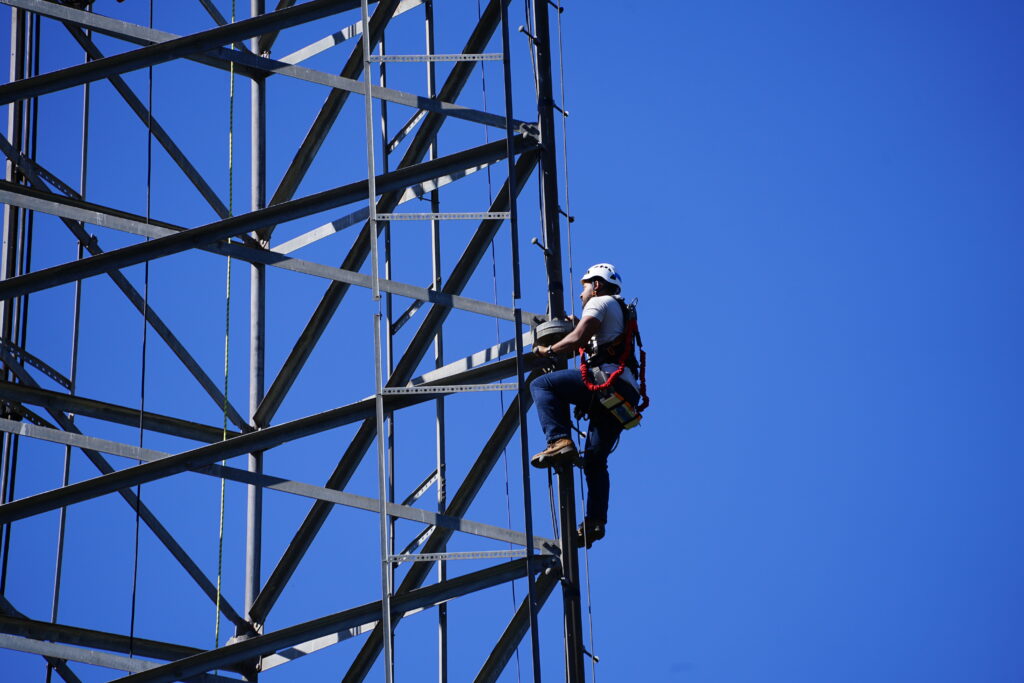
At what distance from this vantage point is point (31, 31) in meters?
16.9

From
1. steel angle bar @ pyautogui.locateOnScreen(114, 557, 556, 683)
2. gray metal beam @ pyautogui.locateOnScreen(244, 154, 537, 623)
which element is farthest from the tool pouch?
gray metal beam @ pyautogui.locateOnScreen(244, 154, 537, 623)

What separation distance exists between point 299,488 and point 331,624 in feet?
3.86

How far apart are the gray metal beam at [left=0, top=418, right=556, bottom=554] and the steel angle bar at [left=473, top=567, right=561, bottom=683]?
0.77 ft

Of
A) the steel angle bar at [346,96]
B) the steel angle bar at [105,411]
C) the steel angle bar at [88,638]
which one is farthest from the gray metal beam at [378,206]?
the steel angle bar at [88,638]

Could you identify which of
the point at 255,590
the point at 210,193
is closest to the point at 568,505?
the point at 255,590

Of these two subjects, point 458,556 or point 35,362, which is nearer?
point 458,556

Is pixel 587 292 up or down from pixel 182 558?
up

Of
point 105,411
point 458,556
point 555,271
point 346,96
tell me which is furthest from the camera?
point 346,96

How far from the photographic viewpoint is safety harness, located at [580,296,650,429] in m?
12.6

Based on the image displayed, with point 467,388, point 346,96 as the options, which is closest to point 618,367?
point 467,388

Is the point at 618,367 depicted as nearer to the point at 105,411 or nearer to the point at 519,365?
the point at 519,365

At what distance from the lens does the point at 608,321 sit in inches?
499

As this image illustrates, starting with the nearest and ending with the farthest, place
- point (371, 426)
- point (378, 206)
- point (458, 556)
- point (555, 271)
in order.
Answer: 1. point (458, 556)
2. point (555, 271)
3. point (371, 426)
4. point (378, 206)

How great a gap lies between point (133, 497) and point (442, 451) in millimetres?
2879
